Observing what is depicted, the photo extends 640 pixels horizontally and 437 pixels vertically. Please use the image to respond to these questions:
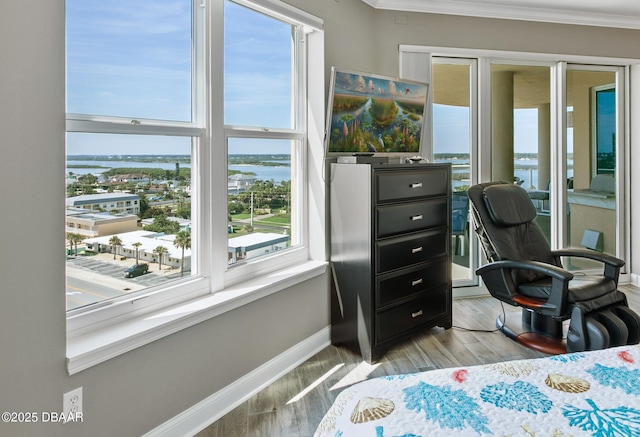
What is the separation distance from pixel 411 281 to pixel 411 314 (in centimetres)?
23

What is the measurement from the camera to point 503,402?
1141mm

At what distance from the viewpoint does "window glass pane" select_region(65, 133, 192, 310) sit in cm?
179

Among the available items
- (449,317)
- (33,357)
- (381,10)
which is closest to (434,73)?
(381,10)

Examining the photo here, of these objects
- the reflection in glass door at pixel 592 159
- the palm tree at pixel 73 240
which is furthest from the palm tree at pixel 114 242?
the reflection in glass door at pixel 592 159

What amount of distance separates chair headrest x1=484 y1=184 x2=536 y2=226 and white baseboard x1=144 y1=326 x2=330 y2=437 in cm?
146

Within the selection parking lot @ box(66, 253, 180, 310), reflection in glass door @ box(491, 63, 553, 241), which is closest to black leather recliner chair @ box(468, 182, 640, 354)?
reflection in glass door @ box(491, 63, 553, 241)

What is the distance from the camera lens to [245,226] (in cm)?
266

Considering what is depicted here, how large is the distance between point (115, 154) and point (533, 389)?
1759mm

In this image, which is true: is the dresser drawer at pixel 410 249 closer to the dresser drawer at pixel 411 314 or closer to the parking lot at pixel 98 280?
the dresser drawer at pixel 411 314

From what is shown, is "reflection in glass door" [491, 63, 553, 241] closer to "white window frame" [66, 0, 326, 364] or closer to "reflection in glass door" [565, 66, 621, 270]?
"reflection in glass door" [565, 66, 621, 270]

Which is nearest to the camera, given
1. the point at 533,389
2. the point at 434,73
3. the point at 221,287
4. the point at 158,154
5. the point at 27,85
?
the point at 533,389

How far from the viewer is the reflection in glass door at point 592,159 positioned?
14.7 feet

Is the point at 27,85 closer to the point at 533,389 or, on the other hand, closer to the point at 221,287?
the point at 221,287

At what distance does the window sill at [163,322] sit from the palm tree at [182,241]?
0.67 ft
